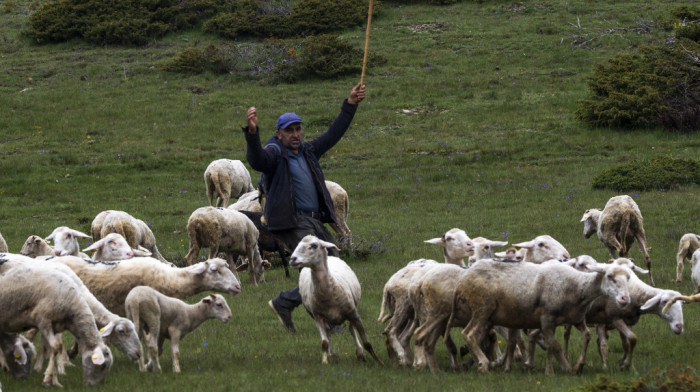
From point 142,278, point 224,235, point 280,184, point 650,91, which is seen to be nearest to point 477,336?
point 280,184

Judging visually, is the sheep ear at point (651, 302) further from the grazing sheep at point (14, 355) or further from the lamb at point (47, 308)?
the grazing sheep at point (14, 355)

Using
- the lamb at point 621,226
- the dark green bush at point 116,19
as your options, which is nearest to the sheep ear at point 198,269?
the lamb at point 621,226

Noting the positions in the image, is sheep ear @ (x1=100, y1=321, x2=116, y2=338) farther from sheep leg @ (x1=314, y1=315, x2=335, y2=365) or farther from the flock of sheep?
sheep leg @ (x1=314, y1=315, x2=335, y2=365)

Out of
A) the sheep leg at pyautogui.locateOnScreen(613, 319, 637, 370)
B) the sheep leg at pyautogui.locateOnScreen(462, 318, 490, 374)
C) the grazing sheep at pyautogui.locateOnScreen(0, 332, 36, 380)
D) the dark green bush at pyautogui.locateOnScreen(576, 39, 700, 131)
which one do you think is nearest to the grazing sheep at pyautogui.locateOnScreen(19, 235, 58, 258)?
the grazing sheep at pyautogui.locateOnScreen(0, 332, 36, 380)

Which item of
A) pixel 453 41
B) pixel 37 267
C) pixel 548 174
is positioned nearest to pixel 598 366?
pixel 37 267

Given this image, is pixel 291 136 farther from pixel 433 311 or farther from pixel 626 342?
pixel 626 342

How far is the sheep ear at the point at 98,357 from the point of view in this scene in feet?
29.0

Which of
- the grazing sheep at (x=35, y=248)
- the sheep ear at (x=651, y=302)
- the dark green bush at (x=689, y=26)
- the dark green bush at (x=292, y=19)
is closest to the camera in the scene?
the sheep ear at (x=651, y=302)

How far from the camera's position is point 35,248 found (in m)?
14.3

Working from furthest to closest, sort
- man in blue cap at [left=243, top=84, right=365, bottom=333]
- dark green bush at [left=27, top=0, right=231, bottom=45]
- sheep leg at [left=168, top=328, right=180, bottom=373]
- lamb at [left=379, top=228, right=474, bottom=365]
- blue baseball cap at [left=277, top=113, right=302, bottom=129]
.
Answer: dark green bush at [left=27, top=0, right=231, bottom=45] < blue baseball cap at [left=277, top=113, right=302, bottom=129] < man in blue cap at [left=243, top=84, right=365, bottom=333] < lamb at [left=379, top=228, right=474, bottom=365] < sheep leg at [left=168, top=328, right=180, bottom=373]

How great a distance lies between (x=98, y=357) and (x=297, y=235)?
3330mm

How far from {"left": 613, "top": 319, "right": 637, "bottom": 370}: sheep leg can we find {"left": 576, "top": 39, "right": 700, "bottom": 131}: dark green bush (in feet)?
63.1

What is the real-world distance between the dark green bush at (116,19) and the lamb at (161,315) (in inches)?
1313

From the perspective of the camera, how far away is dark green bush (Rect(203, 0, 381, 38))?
136ft
